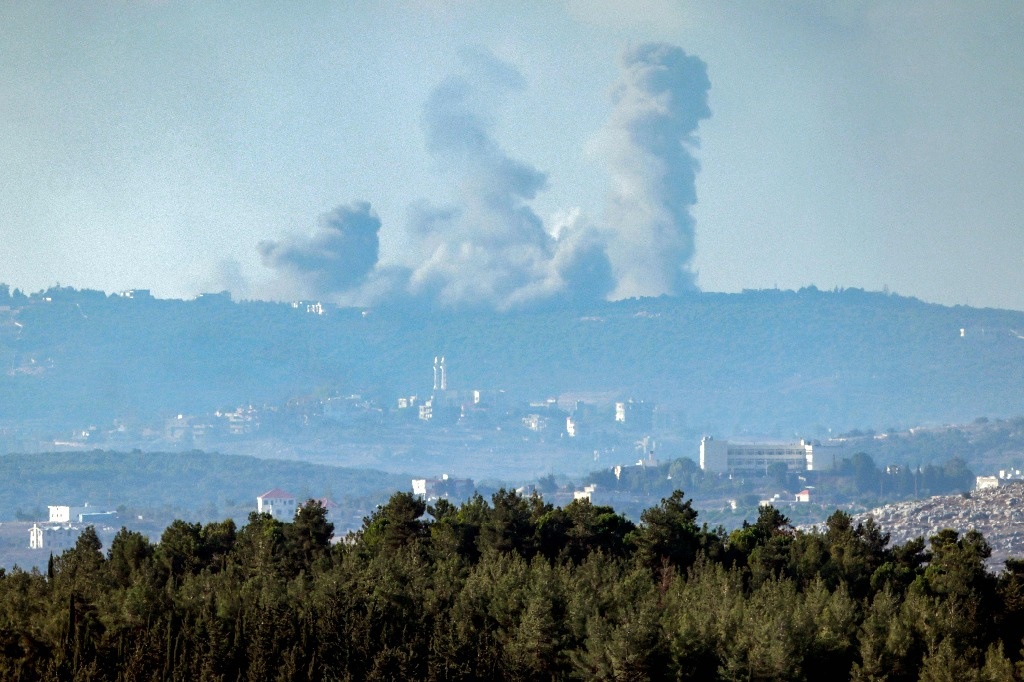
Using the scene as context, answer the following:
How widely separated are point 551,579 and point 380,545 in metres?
15.3

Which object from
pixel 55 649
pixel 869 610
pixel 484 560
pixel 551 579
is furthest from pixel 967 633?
pixel 55 649

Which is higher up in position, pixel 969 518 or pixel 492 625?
pixel 969 518

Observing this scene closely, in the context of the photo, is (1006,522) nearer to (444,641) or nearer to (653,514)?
(653,514)

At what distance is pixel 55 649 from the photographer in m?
42.7

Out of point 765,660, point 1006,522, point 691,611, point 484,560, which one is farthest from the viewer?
point 1006,522

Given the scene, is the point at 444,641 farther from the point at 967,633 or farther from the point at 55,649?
the point at 967,633

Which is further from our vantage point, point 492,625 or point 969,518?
point 969,518

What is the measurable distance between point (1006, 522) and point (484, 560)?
134 meters

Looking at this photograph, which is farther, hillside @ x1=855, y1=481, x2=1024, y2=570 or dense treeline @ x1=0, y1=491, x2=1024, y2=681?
hillside @ x1=855, y1=481, x2=1024, y2=570

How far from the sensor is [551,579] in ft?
155

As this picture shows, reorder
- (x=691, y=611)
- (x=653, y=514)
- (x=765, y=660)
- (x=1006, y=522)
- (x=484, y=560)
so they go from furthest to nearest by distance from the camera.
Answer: (x=1006, y=522), (x=653, y=514), (x=484, y=560), (x=691, y=611), (x=765, y=660)

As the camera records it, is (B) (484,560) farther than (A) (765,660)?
Yes

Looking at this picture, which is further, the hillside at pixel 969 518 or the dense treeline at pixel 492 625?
the hillside at pixel 969 518

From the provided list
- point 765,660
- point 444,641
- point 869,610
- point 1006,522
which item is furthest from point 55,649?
point 1006,522
